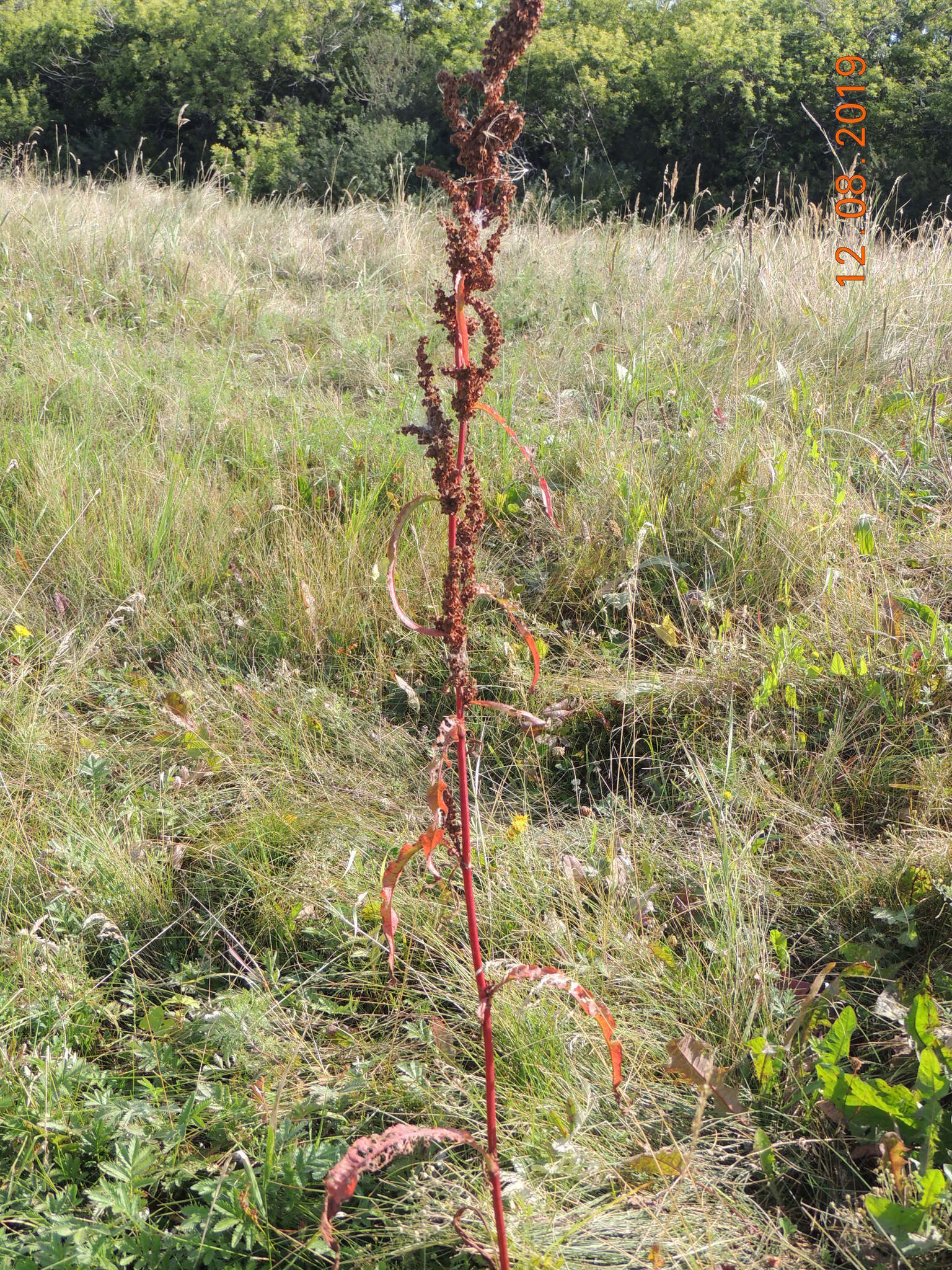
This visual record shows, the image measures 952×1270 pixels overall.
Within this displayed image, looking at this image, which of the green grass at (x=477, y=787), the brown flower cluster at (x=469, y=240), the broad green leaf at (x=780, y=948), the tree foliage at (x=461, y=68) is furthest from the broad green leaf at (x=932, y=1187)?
the tree foliage at (x=461, y=68)

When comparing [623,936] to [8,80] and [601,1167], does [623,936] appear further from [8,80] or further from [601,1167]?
[8,80]

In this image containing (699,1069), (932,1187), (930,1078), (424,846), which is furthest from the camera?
(699,1069)

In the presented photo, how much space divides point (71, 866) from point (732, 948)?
1.23 metres

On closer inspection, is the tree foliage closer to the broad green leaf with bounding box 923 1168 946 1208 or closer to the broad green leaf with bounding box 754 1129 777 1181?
the broad green leaf with bounding box 754 1129 777 1181

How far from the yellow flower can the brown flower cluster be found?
86 centimetres

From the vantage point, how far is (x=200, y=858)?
1789 millimetres

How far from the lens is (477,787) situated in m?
1.86

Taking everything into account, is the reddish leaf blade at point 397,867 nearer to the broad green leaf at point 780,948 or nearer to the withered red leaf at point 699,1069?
the withered red leaf at point 699,1069

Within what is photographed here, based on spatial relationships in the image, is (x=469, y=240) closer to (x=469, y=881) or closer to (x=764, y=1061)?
(x=469, y=881)

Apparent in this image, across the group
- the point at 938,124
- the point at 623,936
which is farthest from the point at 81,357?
the point at 938,124

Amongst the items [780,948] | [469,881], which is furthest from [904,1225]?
[469,881]

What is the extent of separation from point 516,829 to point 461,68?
15.9m

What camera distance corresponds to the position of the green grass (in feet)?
4.23

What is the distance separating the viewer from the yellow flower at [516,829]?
181cm
